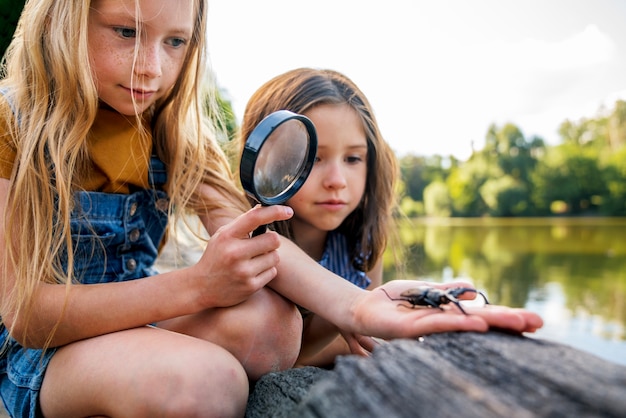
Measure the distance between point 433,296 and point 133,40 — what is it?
1.37 meters

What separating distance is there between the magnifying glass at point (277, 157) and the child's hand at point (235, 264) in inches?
2.4

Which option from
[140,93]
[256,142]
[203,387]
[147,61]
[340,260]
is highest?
[147,61]

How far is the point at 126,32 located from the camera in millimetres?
2041

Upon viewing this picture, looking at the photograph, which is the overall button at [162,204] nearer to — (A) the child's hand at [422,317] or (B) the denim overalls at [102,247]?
(B) the denim overalls at [102,247]

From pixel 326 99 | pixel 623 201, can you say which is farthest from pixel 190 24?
pixel 623 201

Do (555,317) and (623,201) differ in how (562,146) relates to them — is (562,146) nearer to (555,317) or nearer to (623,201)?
(623,201)

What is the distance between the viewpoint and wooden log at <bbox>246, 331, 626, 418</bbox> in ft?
3.30

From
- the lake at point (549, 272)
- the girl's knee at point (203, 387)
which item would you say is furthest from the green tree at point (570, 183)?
the girl's knee at point (203, 387)

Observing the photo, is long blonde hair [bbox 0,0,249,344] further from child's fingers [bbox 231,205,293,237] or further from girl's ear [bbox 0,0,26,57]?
girl's ear [bbox 0,0,26,57]

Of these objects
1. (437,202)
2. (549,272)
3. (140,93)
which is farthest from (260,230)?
(437,202)

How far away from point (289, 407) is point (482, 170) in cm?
4232

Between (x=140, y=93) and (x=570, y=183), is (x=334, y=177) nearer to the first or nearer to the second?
(x=140, y=93)

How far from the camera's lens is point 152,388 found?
161 cm

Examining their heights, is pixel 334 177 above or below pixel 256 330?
above
